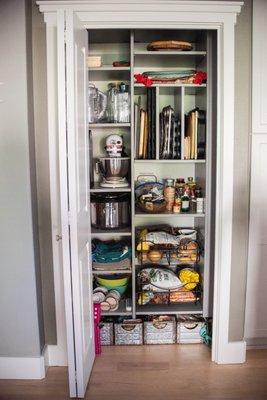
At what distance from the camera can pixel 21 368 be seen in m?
1.95

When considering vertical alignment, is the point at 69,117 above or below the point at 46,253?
above

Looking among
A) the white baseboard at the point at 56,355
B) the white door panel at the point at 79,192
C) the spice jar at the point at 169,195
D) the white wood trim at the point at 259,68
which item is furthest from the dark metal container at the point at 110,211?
the white wood trim at the point at 259,68

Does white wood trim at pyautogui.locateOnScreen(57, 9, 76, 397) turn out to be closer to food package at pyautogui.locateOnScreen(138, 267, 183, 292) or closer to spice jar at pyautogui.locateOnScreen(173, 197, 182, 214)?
food package at pyautogui.locateOnScreen(138, 267, 183, 292)

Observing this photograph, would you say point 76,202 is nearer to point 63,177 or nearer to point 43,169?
point 63,177

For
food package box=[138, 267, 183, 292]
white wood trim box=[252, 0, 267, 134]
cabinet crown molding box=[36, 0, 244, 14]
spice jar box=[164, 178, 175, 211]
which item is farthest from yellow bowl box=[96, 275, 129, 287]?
cabinet crown molding box=[36, 0, 244, 14]

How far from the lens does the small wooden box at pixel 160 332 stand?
2293 mm

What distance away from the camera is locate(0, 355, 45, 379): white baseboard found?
1944 millimetres

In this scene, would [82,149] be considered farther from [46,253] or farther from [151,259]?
[151,259]

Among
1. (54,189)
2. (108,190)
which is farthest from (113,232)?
(54,189)

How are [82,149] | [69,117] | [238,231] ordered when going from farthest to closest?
[238,231], [82,149], [69,117]

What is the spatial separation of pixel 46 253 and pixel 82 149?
0.68 m

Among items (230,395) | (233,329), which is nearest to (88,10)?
(233,329)

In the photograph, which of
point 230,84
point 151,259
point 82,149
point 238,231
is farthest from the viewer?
point 151,259

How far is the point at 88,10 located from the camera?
70.2 inches
